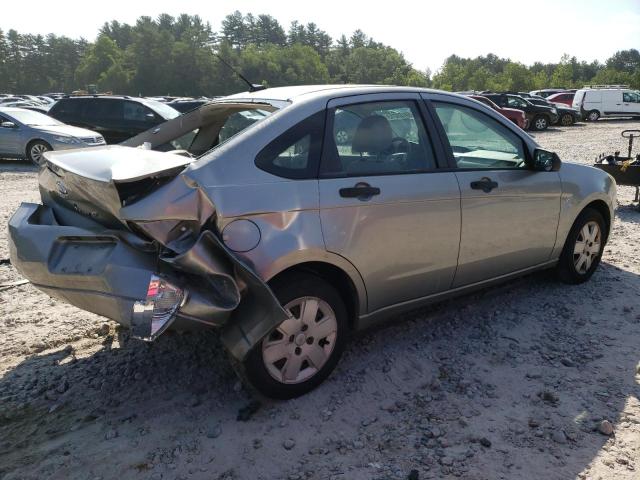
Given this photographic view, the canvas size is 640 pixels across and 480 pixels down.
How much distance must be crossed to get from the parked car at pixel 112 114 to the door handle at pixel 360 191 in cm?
1183

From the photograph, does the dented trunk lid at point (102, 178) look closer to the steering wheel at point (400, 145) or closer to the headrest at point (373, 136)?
the headrest at point (373, 136)

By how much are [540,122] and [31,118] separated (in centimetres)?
2125

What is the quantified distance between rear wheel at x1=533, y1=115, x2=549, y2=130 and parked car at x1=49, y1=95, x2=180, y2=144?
57.9ft

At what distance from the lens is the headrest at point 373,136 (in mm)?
3449

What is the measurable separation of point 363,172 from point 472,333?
1.60 metres

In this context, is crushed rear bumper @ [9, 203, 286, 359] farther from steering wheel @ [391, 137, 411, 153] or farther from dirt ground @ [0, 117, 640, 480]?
steering wheel @ [391, 137, 411, 153]

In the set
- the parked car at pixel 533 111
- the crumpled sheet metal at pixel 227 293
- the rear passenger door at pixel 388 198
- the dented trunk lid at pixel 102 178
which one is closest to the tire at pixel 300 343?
the crumpled sheet metal at pixel 227 293

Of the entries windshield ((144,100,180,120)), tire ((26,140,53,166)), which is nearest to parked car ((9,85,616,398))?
tire ((26,140,53,166))

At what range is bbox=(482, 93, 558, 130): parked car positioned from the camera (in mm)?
24703

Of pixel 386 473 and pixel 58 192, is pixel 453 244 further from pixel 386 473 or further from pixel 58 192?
pixel 58 192

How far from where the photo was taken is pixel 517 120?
72.3 feet

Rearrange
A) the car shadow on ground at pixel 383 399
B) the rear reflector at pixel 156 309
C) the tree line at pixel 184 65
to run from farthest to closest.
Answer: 1. the tree line at pixel 184 65
2. the car shadow on ground at pixel 383 399
3. the rear reflector at pixel 156 309

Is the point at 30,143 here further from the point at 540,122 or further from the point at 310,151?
the point at 540,122

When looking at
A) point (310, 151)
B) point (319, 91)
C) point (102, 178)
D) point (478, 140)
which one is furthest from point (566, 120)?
point (102, 178)
